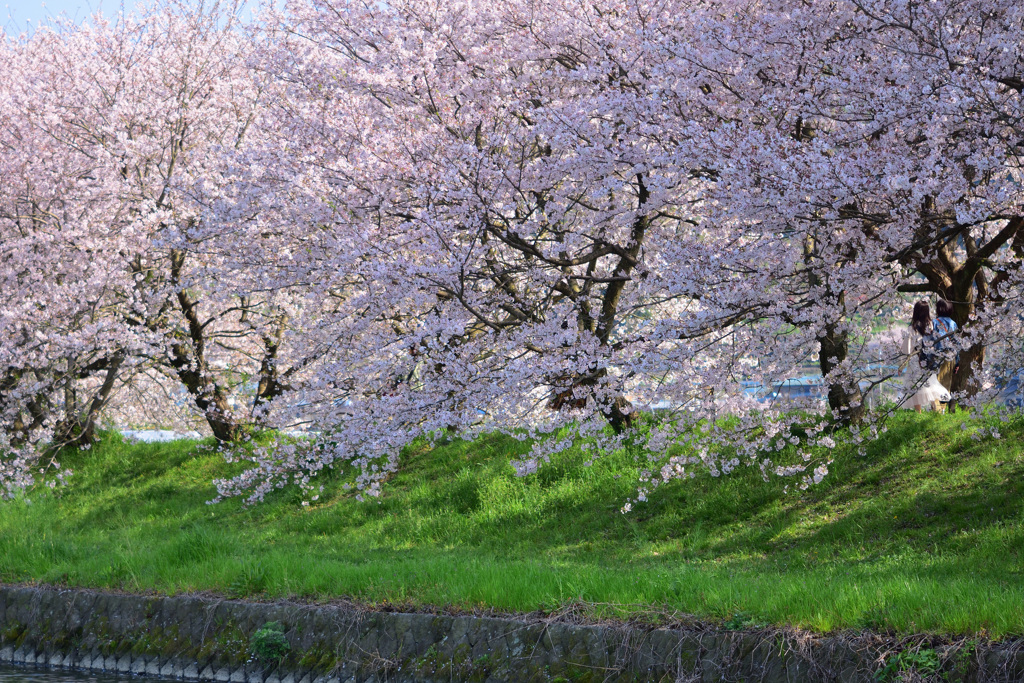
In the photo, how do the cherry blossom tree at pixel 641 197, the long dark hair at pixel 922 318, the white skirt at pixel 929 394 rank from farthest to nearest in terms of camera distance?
the white skirt at pixel 929 394, the long dark hair at pixel 922 318, the cherry blossom tree at pixel 641 197

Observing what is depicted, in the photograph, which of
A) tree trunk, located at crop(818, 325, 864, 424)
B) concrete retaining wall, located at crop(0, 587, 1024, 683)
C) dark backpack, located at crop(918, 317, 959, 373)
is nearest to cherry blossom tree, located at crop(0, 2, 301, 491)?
concrete retaining wall, located at crop(0, 587, 1024, 683)

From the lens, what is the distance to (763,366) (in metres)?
9.27

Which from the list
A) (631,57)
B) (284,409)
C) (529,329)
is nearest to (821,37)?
(631,57)

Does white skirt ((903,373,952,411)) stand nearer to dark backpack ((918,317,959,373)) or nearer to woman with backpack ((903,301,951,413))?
woman with backpack ((903,301,951,413))

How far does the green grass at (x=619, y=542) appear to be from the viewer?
7.39 m

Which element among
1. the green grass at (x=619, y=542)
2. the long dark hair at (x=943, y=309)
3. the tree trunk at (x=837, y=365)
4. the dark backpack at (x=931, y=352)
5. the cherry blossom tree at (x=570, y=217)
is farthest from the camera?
the long dark hair at (x=943, y=309)

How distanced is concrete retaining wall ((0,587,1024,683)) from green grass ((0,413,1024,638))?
24 centimetres

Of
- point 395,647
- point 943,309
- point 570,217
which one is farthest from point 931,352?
point 395,647

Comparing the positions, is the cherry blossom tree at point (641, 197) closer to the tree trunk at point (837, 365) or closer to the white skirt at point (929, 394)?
the tree trunk at point (837, 365)

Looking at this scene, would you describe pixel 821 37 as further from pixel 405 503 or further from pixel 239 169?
pixel 405 503

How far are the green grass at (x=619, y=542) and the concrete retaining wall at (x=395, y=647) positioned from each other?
0.24 metres

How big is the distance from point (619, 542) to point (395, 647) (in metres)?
3.70

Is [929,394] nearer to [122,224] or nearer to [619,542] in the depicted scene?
[619,542]

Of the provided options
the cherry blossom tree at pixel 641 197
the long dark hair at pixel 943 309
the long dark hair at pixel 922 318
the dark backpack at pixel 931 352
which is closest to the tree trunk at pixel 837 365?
the cherry blossom tree at pixel 641 197
